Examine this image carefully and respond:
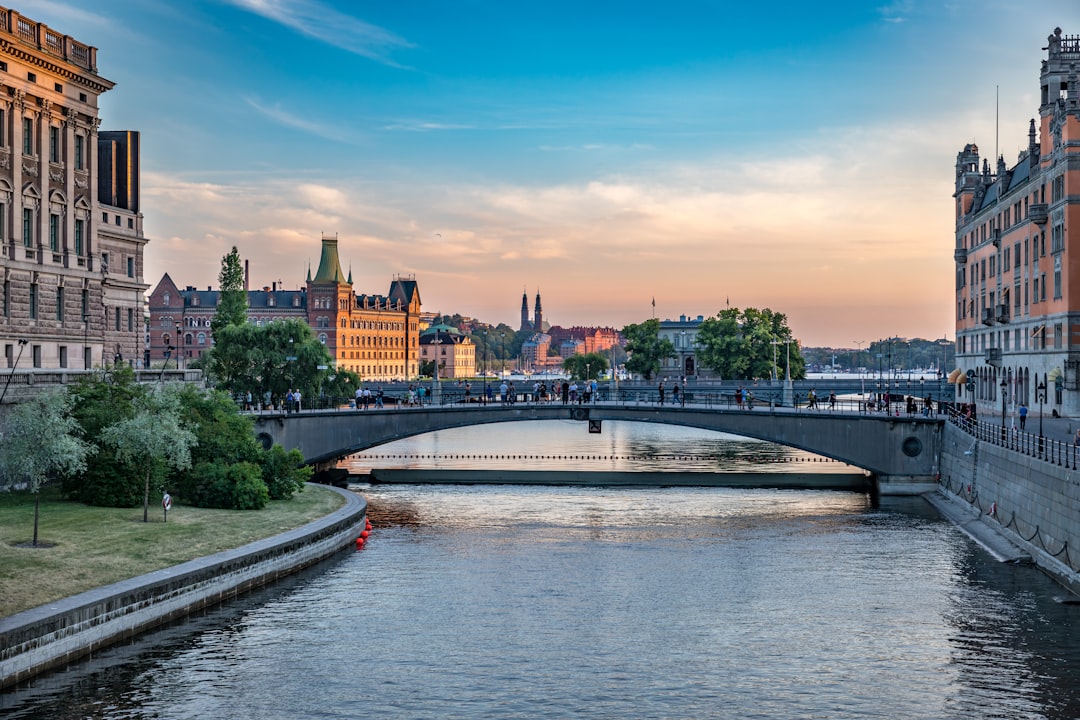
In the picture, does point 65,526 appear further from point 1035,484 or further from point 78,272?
point 1035,484

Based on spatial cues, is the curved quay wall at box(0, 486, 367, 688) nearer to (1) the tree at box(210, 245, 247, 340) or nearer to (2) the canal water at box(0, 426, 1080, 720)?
(2) the canal water at box(0, 426, 1080, 720)

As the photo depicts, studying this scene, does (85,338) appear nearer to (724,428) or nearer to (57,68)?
(57,68)

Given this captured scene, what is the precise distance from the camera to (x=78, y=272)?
72000 mm

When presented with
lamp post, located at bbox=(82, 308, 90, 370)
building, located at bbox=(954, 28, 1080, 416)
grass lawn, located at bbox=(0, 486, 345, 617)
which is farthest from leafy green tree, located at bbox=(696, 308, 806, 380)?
grass lawn, located at bbox=(0, 486, 345, 617)

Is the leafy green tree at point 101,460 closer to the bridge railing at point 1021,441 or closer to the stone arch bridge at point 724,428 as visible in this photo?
the stone arch bridge at point 724,428

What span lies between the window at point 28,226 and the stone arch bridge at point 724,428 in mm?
19655

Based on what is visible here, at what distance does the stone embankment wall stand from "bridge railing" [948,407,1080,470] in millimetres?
84

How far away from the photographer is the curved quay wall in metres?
33.0

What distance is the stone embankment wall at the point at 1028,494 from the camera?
44.7m

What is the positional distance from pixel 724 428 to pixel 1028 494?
34.6 metres

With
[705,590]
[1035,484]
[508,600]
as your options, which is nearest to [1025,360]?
[1035,484]

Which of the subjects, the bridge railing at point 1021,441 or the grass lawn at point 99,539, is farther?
the bridge railing at point 1021,441

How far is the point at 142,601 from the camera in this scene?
38.8 meters

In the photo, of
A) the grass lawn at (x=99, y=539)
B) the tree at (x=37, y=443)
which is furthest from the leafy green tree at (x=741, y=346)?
the tree at (x=37, y=443)
